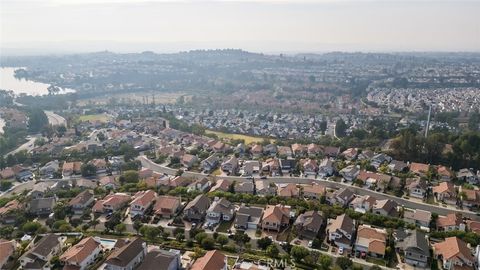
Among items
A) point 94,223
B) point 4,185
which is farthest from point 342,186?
point 4,185

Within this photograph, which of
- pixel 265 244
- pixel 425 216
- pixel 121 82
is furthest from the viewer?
pixel 121 82

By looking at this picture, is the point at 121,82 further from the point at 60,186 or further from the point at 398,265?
the point at 398,265

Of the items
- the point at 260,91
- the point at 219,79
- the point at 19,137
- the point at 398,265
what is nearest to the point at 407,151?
the point at 398,265

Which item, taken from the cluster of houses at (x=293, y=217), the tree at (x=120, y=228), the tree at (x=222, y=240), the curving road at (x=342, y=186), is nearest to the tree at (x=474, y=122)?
the curving road at (x=342, y=186)

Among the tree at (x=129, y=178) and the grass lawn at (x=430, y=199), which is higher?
the tree at (x=129, y=178)

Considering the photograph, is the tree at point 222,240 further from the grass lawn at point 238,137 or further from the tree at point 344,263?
the grass lawn at point 238,137

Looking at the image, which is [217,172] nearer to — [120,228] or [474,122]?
[120,228]
